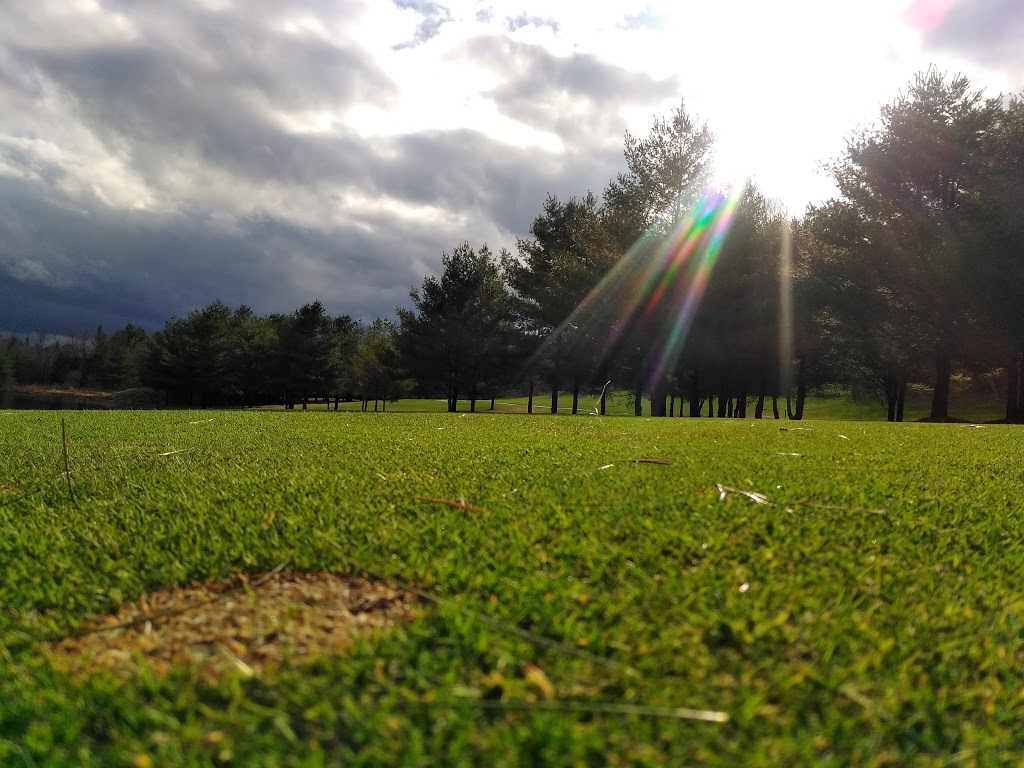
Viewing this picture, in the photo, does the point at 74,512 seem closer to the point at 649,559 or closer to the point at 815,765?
the point at 649,559

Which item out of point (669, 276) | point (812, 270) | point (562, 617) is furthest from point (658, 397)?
point (562, 617)

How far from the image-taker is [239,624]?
4.24 ft

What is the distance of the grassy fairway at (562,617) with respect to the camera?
35.9 inches

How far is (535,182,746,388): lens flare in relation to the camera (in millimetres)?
21938

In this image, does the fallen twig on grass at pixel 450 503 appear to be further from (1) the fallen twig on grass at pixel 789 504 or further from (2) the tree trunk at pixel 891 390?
(2) the tree trunk at pixel 891 390

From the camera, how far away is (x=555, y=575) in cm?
154

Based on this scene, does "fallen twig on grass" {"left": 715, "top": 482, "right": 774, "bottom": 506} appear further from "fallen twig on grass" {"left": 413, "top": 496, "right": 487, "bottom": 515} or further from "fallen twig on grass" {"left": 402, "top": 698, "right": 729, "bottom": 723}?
"fallen twig on grass" {"left": 402, "top": 698, "right": 729, "bottom": 723}

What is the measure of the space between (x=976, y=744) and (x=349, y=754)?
97cm

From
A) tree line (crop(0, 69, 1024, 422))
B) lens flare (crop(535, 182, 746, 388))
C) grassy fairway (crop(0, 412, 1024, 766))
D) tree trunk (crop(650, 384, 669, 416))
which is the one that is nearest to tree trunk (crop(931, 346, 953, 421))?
tree line (crop(0, 69, 1024, 422))

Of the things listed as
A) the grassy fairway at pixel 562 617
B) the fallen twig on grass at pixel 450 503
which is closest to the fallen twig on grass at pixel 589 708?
the grassy fairway at pixel 562 617

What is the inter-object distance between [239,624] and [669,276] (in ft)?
73.0

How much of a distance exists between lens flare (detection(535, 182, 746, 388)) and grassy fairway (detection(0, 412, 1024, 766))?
20001 millimetres

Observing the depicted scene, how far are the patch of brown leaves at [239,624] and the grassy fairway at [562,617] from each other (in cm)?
6

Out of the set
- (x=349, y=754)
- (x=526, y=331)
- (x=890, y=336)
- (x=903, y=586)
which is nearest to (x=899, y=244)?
(x=890, y=336)
